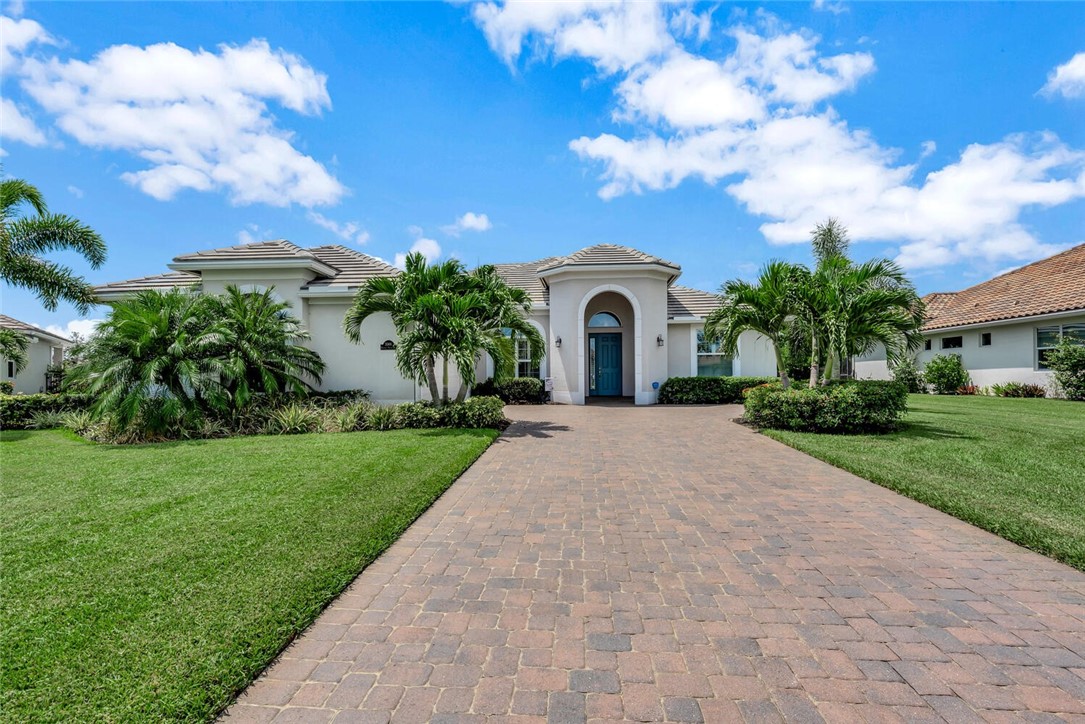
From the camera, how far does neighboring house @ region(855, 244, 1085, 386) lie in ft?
56.1

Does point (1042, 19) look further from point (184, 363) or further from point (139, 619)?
point (184, 363)

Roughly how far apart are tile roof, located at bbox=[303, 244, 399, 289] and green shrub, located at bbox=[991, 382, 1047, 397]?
25.0m

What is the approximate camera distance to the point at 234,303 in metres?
12.1

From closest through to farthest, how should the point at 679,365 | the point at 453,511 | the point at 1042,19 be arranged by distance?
the point at 453,511
the point at 1042,19
the point at 679,365

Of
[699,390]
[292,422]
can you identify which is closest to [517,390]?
[699,390]

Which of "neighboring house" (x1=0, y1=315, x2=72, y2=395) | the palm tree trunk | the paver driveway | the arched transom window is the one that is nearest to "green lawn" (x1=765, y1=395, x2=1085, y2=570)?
the paver driveway

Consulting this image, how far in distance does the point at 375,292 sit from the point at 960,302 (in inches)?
1203

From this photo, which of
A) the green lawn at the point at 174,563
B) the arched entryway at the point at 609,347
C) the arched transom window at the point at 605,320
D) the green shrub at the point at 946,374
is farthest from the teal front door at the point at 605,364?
the green shrub at the point at 946,374

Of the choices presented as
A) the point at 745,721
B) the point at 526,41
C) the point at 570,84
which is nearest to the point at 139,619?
the point at 745,721

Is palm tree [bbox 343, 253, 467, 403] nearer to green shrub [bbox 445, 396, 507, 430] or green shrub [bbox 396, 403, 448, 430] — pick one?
green shrub [bbox 396, 403, 448, 430]

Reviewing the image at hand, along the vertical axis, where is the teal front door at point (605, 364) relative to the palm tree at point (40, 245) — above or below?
below

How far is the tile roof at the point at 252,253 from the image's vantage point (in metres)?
14.0

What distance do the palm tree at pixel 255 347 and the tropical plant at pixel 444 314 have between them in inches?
84.9

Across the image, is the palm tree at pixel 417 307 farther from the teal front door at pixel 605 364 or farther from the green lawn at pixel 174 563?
the teal front door at pixel 605 364
